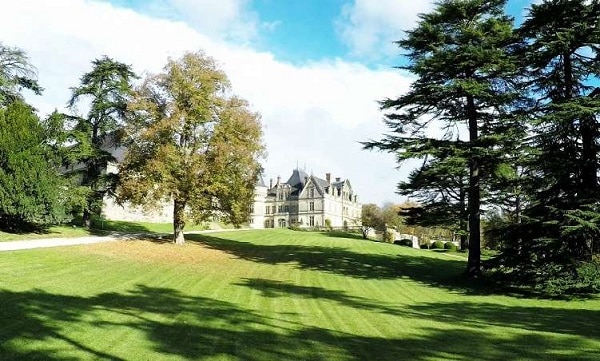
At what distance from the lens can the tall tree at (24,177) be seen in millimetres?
23859

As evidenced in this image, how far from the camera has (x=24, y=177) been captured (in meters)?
24.3

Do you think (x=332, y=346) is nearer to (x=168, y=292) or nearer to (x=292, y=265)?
(x=168, y=292)

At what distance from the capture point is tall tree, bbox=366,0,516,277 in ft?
62.1

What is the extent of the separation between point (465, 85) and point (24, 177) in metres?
21.9

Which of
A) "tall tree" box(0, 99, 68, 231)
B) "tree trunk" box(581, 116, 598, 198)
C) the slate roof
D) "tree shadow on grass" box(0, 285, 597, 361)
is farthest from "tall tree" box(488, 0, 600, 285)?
the slate roof

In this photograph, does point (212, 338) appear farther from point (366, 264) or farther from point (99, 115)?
point (99, 115)

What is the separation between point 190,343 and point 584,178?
15226 millimetres

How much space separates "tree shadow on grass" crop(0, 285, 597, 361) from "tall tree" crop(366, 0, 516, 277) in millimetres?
9863

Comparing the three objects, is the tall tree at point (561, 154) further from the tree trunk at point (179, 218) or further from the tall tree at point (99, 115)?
the tall tree at point (99, 115)

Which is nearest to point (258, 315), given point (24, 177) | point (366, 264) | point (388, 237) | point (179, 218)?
point (366, 264)

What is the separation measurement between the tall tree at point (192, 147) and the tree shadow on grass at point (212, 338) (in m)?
14.7

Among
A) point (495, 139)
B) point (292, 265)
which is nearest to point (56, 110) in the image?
point (292, 265)

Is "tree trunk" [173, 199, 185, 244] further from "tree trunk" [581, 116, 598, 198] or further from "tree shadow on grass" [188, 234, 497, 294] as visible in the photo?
"tree trunk" [581, 116, 598, 198]

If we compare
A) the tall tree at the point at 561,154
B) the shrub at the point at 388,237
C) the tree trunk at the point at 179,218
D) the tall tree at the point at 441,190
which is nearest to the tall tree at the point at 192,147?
the tree trunk at the point at 179,218
